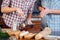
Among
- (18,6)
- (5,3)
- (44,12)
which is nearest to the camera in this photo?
(44,12)

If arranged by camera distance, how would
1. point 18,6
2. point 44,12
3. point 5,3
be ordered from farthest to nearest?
point 18,6, point 5,3, point 44,12

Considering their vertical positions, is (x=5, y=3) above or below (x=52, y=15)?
above

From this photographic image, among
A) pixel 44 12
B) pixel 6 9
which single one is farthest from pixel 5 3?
pixel 44 12

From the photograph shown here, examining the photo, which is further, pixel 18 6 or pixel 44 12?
pixel 18 6

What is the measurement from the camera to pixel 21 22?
2.07 metres

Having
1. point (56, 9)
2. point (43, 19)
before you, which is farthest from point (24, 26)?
point (56, 9)

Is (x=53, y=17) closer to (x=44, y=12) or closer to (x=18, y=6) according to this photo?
(x=44, y=12)

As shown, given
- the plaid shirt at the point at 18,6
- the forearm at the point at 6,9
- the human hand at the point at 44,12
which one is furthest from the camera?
the plaid shirt at the point at 18,6

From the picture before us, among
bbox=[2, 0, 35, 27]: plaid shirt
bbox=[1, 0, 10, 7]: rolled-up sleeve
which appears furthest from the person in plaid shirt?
bbox=[1, 0, 10, 7]: rolled-up sleeve

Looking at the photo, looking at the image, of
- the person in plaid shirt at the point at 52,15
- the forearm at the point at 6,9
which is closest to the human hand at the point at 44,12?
the person in plaid shirt at the point at 52,15

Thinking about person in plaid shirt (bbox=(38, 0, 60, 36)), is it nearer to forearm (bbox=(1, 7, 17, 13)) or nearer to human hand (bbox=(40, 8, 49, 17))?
human hand (bbox=(40, 8, 49, 17))

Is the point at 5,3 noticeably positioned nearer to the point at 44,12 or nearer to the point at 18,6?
the point at 18,6

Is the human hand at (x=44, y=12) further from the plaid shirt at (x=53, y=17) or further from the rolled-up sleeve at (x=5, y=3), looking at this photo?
the rolled-up sleeve at (x=5, y=3)

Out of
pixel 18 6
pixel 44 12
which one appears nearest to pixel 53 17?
pixel 44 12
